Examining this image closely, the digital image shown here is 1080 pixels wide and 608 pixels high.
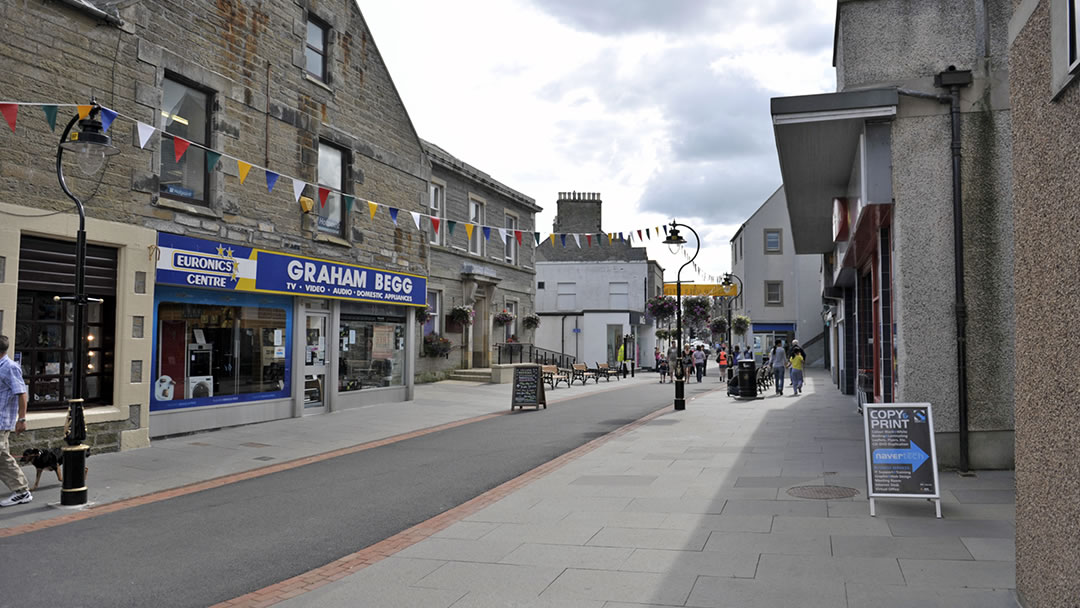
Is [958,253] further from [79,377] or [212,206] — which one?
[212,206]

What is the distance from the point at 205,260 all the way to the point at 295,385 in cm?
387

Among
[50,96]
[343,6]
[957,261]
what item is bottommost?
[957,261]

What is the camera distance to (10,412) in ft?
27.0

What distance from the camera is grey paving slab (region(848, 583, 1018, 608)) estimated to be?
15.3ft

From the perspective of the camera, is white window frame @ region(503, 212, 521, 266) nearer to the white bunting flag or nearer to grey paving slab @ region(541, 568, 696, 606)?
the white bunting flag

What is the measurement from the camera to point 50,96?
429 inches

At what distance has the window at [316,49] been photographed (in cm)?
1720

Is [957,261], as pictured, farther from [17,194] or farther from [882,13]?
[17,194]

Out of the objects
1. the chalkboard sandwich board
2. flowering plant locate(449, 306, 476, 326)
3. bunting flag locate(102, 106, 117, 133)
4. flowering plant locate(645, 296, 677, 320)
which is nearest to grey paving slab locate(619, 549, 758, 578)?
bunting flag locate(102, 106, 117, 133)

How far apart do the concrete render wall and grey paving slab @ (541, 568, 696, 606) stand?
2.03 metres

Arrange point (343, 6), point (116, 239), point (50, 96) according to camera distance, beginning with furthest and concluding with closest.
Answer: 1. point (343, 6)
2. point (116, 239)
3. point (50, 96)

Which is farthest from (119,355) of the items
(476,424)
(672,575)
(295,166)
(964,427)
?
(964,427)

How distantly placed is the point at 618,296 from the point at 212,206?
1479 inches

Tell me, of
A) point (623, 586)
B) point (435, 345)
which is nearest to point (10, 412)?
point (623, 586)
